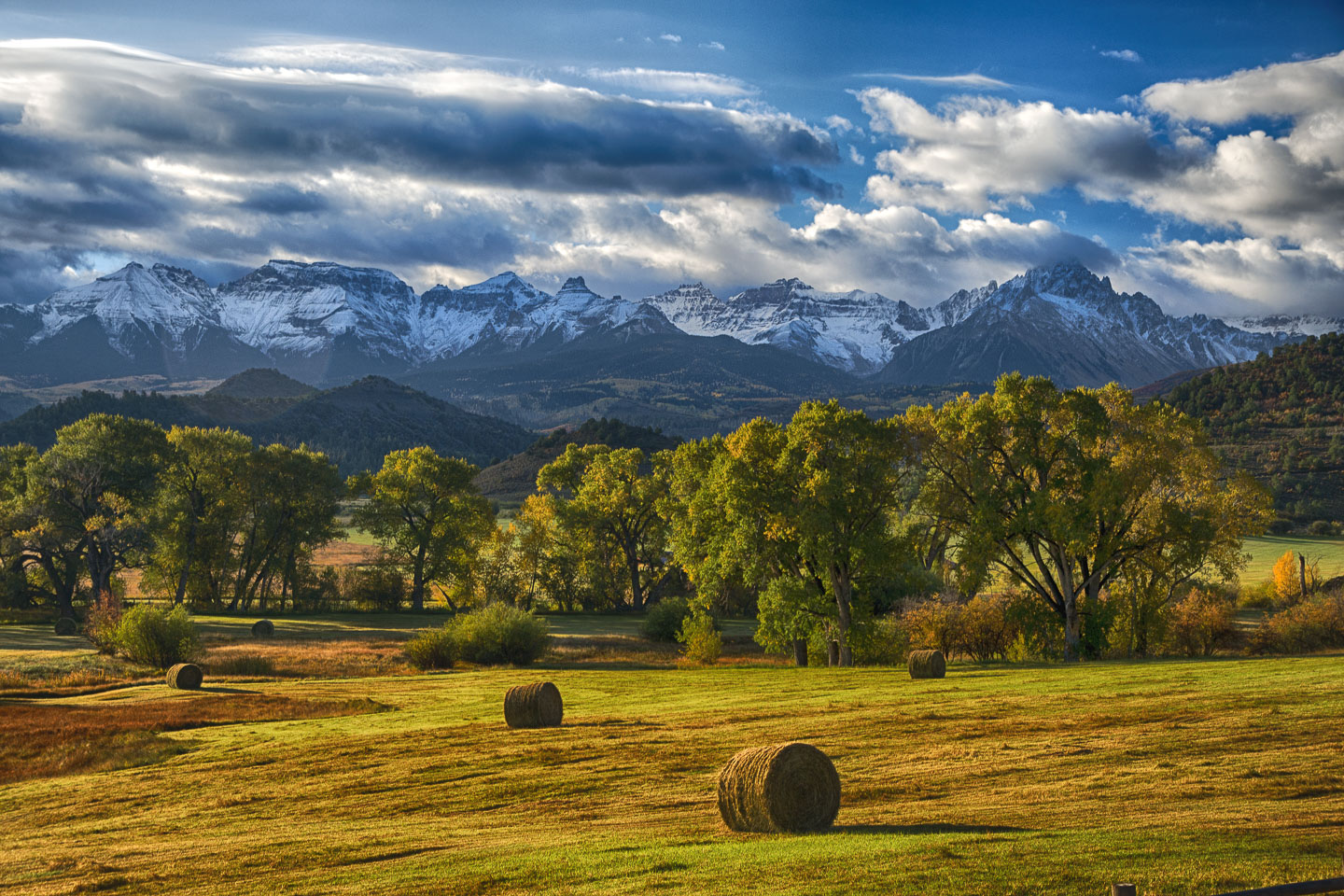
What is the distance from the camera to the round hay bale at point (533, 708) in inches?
Answer: 1310

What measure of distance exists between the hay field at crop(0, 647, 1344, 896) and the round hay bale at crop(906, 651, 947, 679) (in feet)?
9.52

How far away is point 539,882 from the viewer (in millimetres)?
15336

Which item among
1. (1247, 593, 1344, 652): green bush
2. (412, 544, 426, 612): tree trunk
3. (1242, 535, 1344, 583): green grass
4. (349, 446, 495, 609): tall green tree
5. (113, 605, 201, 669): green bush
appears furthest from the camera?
(1242, 535, 1344, 583): green grass

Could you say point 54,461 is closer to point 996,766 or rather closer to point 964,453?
point 964,453

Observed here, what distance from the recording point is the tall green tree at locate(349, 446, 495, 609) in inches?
3789

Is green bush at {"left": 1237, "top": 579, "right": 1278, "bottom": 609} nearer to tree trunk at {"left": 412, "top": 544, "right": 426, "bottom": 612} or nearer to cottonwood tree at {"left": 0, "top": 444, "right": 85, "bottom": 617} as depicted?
tree trunk at {"left": 412, "top": 544, "right": 426, "bottom": 612}

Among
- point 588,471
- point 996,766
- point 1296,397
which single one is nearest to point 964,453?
point 996,766

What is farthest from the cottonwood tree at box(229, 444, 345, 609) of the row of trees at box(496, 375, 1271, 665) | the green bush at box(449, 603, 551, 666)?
the row of trees at box(496, 375, 1271, 665)

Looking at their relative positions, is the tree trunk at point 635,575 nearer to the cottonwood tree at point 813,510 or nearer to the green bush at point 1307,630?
the cottonwood tree at point 813,510

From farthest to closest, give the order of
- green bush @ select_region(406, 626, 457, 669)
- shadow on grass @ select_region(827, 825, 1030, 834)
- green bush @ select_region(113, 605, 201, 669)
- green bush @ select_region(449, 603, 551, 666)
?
green bush @ select_region(449, 603, 551, 666) → green bush @ select_region(406, 626, 457, 669) → green bush @ select_region(113, 605, 201, 669) → shadow on grass @ select_region(827, 825, 1030, 834)

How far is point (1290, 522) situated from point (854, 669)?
120 metres

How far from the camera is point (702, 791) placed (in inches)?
899

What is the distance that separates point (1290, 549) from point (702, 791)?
346 feet

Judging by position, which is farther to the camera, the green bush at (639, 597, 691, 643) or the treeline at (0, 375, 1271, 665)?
the green bush at (639, 597, 691, 643)
